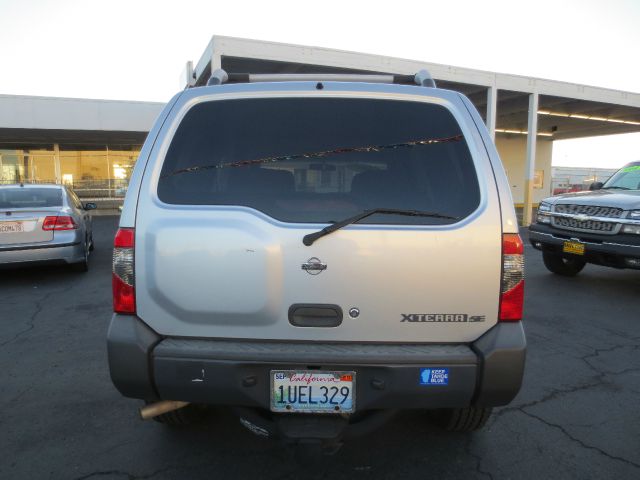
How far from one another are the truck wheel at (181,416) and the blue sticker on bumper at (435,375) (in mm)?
1381

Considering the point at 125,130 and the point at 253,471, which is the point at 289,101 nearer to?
the point at 253,471

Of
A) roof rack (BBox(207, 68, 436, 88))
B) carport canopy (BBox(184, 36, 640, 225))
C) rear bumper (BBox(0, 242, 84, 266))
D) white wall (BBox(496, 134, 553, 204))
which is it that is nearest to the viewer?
roof rack (BBox(207, 68, 436, 88))

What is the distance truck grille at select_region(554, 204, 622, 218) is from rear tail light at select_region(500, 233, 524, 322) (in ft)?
15.7

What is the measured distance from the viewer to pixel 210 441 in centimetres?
248

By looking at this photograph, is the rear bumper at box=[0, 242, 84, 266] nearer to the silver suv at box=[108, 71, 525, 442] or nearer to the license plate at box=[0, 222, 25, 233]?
the license plate at box=[0, 222, 25, 233]

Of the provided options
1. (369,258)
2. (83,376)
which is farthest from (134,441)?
(369,258)

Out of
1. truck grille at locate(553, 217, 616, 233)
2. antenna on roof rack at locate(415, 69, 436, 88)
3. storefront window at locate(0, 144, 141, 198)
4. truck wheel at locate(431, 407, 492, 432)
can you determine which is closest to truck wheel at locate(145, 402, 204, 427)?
truck wheel at locate(431, 407, 492, 432)

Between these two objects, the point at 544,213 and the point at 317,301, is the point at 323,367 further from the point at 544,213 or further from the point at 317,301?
the point at 544,213

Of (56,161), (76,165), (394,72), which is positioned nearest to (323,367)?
(394,72)

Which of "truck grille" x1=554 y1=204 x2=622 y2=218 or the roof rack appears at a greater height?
the roof rack

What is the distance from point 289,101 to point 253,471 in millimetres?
1898

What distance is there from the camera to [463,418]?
2412 mm

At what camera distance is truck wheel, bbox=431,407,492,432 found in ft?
7.73

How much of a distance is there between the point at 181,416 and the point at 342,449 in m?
0.95
